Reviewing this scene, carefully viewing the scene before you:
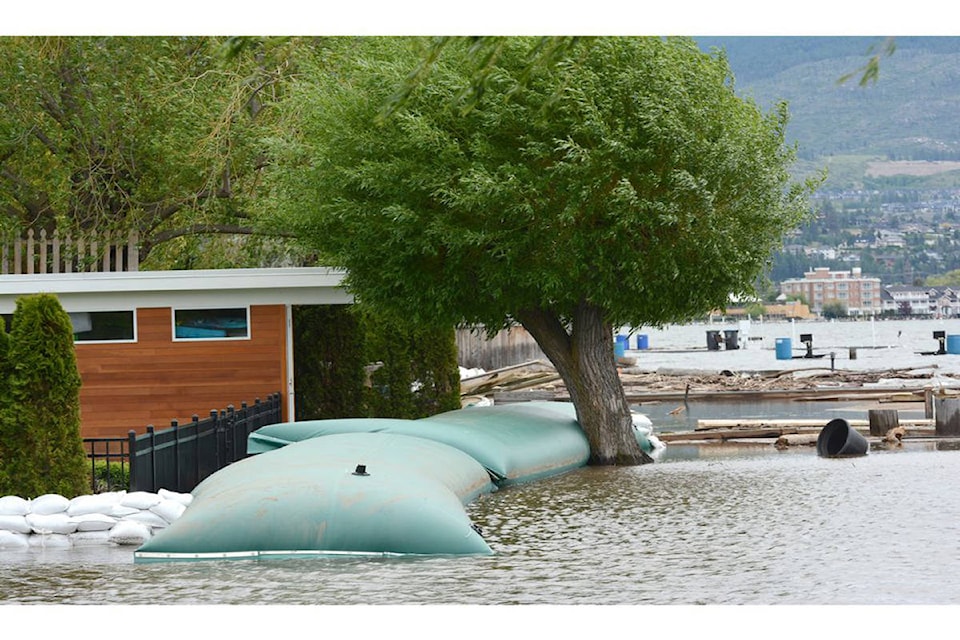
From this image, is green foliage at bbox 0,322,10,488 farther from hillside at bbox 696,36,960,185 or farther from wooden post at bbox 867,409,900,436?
hillside at bbox 696,36,960,185

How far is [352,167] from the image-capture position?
671 inches

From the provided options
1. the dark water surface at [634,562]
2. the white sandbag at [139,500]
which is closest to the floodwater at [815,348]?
the dark water surface at [634,562]

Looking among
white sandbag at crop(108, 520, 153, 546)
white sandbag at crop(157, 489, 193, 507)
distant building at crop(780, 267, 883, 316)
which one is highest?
distant building at crop(780, 267, 883, 316)

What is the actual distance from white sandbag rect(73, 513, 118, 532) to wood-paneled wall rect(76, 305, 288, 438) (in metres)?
7.27

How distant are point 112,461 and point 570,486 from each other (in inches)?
256

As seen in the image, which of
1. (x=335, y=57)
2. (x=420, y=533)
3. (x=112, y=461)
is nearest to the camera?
(x=420, y=533)

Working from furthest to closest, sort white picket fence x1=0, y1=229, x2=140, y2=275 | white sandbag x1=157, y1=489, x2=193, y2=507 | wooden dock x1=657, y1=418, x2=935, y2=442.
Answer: white picket fence x1=0, y1=229, x2=140, y2=275 → wooden dock x1=657, y1=418, x2=935, y2=442 → white sandbag x1=157, y1=489, x2=193, y2=507

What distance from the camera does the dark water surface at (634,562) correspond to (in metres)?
8.77

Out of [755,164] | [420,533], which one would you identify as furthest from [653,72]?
[420,533]

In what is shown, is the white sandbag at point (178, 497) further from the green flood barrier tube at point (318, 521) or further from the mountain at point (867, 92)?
the mountain at point (867, 92)

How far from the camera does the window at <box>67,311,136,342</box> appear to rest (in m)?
19.5

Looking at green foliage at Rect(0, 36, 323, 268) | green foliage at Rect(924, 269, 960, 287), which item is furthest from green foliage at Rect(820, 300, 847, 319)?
green foliage at Rect(0, 36, 323, 268)

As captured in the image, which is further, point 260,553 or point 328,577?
point 260,553

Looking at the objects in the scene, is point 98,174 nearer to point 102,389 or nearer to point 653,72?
point 102,389
